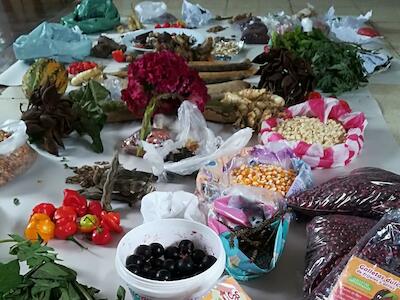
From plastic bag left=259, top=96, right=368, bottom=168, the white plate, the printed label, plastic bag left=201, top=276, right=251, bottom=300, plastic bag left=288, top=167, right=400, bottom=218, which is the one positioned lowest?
the white plate

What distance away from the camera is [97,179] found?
137 cm

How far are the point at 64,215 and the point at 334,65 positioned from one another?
1.29 m

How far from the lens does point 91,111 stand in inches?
64.6

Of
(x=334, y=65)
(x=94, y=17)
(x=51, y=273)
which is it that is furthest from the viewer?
(x=94, y=17)

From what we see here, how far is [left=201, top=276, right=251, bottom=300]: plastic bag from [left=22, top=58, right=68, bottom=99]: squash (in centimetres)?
118

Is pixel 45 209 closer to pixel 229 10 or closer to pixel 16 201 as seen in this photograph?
pixel 16 201

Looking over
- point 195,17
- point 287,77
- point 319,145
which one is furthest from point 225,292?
point 195,17

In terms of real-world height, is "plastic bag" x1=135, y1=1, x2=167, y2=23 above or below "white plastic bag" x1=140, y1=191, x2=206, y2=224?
below

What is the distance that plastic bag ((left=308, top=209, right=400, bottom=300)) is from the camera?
82 cm

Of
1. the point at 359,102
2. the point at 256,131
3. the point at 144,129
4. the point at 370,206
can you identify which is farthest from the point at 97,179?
the point at 359,102

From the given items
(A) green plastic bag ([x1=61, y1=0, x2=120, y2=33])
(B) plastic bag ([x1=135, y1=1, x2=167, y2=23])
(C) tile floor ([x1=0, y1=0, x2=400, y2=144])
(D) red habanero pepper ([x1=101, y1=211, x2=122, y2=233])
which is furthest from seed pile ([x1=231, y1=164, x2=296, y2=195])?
(B) plastic bag ([x1=135, y1=1, x2=167, y2=23])

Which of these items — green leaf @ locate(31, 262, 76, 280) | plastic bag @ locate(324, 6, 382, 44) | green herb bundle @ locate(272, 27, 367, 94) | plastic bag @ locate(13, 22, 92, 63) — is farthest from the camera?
plastic bag @ locate(324, 6, 382, 44)

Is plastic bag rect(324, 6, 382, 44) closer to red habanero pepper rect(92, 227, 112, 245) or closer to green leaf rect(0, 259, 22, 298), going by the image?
red habanero pepper rect(92, 227, 112, 245)

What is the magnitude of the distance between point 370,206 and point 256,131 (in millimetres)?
633
